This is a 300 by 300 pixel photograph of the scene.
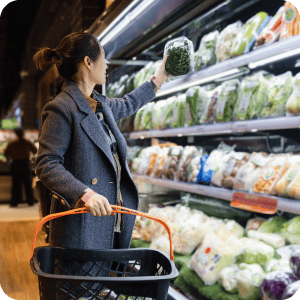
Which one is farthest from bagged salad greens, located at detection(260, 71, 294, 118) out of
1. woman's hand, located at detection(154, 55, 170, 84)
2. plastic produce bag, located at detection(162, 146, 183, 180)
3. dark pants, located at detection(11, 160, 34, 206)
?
dark pants, located at detection(11, 160, 34, 206)

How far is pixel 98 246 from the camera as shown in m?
1.42

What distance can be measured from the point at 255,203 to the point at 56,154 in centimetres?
102

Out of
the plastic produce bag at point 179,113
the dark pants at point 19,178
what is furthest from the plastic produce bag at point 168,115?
the dark pants at point 19,178

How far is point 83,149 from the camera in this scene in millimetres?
1360

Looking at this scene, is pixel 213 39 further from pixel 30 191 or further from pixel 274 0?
pixel 30 191

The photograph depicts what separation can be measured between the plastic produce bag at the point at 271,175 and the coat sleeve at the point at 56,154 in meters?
1.04

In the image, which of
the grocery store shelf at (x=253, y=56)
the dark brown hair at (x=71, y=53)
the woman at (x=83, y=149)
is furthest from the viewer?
the grocery store shelf at (x=253, y=56)

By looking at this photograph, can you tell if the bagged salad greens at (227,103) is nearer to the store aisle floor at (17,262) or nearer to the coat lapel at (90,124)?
the coat lapel at (90,124)

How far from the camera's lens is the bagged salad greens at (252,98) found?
1.95m

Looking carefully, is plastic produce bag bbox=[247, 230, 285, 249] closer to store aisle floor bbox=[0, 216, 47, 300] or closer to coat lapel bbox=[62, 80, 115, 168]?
coat lapel bbox=[62, 80, 115, 168]

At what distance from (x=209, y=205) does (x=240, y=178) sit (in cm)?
75

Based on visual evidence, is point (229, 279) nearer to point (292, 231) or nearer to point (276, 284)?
point (276, 284)

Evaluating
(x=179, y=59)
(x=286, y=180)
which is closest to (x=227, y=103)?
(x=179, y=59)

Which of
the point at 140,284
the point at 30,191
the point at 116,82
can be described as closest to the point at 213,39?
the point at 116,82
